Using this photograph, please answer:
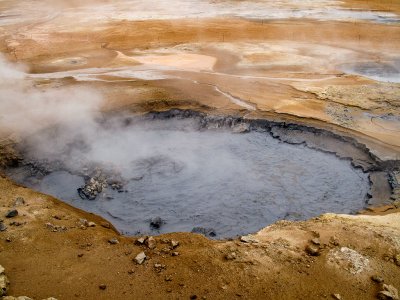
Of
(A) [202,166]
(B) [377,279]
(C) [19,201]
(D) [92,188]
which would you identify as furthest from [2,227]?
(B) [377,279]

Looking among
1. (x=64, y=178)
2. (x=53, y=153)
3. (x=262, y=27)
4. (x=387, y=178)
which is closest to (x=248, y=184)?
(x=387, y=178)

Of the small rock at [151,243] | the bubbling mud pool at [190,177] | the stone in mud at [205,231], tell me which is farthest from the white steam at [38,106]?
the small rock at [151,243]

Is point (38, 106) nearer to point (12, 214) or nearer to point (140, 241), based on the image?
point (12, 214)

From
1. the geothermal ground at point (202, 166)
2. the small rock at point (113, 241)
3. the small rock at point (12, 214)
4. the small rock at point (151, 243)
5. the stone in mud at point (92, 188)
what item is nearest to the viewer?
the geothermal ground at point (202, 166)

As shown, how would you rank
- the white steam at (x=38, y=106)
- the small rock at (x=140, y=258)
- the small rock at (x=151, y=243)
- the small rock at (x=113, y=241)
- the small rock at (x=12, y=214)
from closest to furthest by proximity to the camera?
the small rock at (x=140, y=258) < the small rock at (x=151, y=243) < the small rock at (x=113, y=241) < the small rock at (x=12, y=214) < the white steam at (x=38, y=106)

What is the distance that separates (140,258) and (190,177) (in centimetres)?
351

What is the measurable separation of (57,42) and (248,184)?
14.9 metres

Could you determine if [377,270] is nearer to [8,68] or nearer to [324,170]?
[324,170]

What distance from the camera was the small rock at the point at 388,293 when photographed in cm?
480

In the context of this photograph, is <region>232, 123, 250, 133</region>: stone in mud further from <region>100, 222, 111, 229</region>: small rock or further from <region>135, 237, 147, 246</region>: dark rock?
<region>135, 237, 147, 246</region>: dark rock

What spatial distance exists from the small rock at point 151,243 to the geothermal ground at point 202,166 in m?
0.05

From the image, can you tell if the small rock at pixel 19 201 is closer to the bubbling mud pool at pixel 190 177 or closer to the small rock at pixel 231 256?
the bubbling mud pool at pixel 190 177

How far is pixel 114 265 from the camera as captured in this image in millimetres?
5332

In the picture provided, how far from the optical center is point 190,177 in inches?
344
